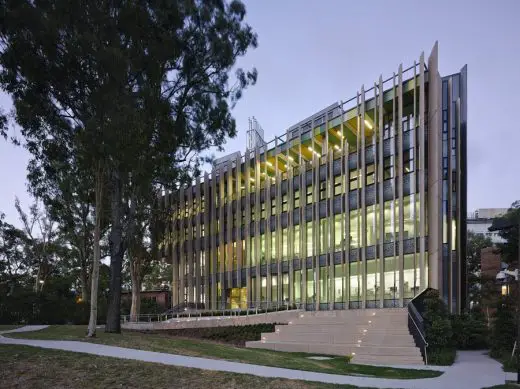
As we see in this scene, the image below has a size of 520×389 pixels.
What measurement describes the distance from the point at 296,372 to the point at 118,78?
1359 centimetres

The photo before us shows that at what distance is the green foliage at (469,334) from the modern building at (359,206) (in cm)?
275

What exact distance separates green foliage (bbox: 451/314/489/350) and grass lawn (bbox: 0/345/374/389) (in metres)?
15.4

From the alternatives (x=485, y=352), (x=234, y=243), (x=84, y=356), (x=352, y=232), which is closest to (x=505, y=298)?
(x=485, y=352)

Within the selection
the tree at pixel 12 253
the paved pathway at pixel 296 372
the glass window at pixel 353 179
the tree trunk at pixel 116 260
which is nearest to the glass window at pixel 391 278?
the glass window at pixel 353 179

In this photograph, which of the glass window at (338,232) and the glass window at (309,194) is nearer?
the glass window at (338,232)

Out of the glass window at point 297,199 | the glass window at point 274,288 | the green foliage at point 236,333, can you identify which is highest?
the glass window at point 297,199

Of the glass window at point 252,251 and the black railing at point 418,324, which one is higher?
the glass window at point 252,251

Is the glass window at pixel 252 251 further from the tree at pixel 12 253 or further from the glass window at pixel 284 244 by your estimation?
the tree at pixel 12 253

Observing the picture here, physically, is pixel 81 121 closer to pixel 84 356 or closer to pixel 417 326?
pixel 84 356

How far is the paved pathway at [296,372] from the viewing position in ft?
41.9

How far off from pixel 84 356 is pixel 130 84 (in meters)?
12.8

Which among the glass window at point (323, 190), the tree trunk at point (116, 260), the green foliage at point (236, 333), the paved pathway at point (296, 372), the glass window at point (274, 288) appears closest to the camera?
the paved pathway at point (296, 372)

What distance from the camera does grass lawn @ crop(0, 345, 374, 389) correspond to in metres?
10.6

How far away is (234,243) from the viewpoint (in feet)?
146
